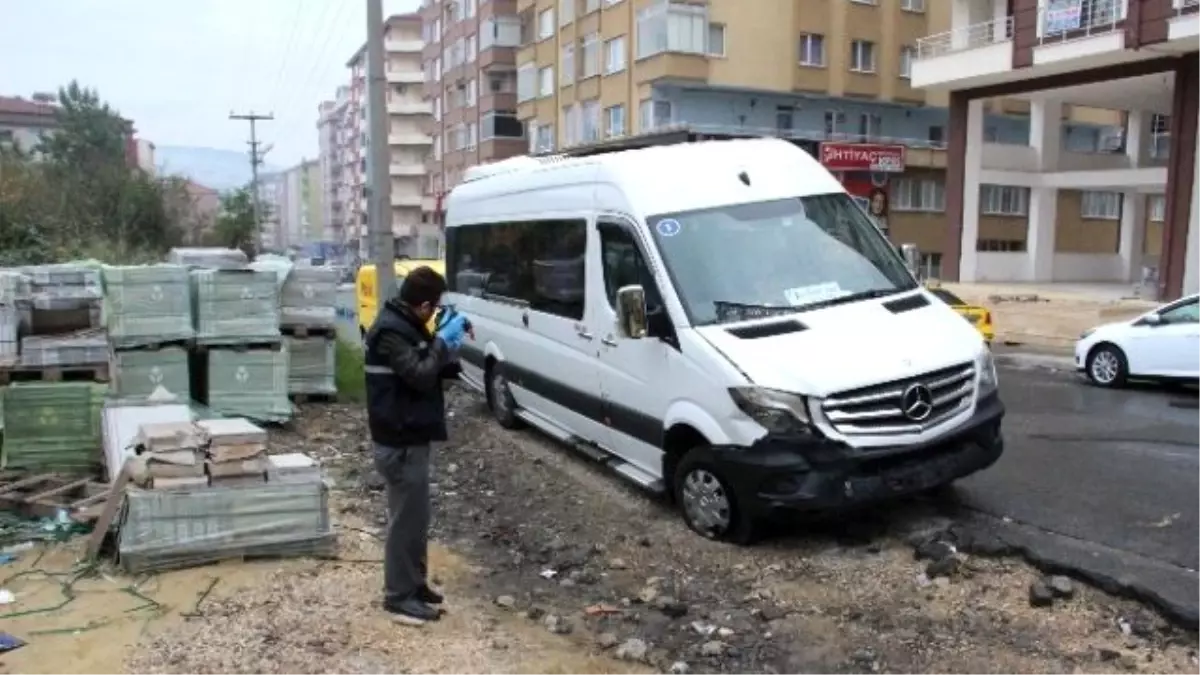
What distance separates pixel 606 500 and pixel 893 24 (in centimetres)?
4004

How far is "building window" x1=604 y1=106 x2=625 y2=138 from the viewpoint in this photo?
41844mm

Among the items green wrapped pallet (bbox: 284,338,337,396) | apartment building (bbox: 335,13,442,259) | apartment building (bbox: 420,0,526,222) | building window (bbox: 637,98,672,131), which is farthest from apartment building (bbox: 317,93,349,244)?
green wrapped pallet (bbox: 284,338,337,396)

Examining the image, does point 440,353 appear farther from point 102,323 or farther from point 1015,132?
point 1015,132

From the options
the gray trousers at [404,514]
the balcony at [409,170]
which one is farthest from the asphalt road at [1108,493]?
the balcony at [409,170]

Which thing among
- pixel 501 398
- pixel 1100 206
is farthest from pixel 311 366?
pixel 1100 206

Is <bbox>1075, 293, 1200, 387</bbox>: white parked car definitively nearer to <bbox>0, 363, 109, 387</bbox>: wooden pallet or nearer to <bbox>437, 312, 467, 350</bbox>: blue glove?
<bbox>437, 312, 467, 350</bbox>: blue glove

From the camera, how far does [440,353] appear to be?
16.0ft

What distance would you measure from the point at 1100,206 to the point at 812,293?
45.1 metres

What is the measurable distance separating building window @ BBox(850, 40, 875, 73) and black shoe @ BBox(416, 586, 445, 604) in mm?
40357

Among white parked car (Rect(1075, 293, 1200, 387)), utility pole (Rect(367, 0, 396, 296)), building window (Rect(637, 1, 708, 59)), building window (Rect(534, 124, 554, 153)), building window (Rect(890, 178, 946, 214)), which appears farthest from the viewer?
building window (Rect(534, 124, 554, 153))

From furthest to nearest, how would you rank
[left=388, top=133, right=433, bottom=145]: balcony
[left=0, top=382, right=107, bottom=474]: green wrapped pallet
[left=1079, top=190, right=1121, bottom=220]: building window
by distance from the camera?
[left=388, top=133, right=433, bottom=145]: balcony < [left=1079, top=190, right=1121, bottom=220]: building window < [left=0, top=382, right=107, bottom=474]: green wrapped pallet

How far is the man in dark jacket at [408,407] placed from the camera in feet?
15.8

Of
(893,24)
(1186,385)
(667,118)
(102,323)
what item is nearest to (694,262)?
(102,323)

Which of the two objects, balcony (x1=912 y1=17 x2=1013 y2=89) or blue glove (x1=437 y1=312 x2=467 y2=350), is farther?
balcony (x1=912 y1=17 x2=1013 y2=89)
